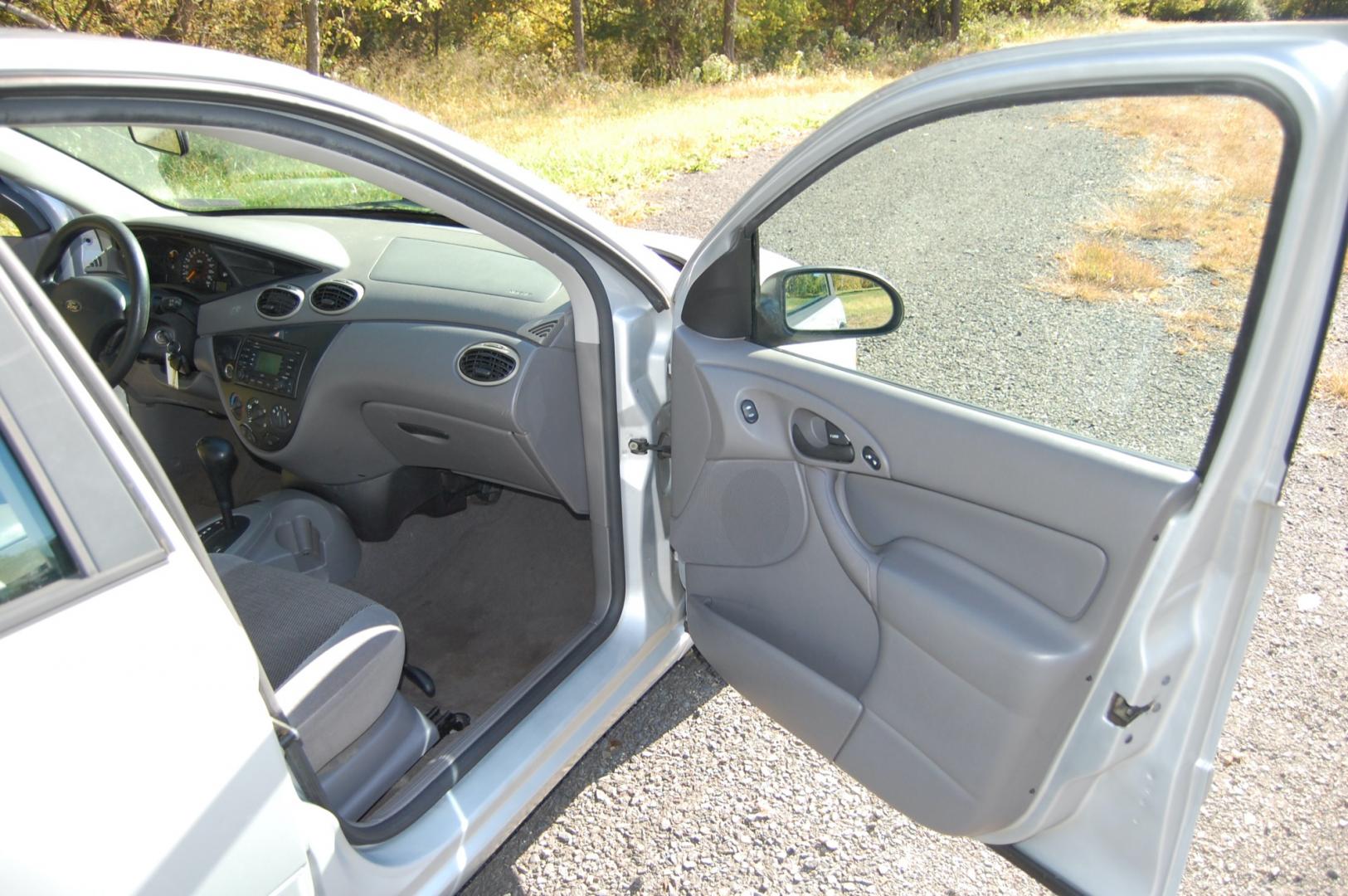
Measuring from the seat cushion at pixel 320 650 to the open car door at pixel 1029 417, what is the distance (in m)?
0.76

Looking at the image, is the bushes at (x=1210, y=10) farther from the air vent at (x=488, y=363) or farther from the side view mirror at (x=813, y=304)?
the air vent at (x=488, y=363)

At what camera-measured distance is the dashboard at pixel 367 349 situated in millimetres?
2510

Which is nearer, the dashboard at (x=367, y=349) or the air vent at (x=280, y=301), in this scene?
the dashboard at (x=367, y=349)

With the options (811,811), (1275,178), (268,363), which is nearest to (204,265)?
(268,363)

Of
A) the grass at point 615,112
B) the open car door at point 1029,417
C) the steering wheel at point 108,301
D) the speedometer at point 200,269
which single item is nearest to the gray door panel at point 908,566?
the open car door at point 1029,417

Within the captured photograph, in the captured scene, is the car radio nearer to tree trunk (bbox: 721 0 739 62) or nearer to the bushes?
the bushes

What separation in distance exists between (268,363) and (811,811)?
82.6 inches

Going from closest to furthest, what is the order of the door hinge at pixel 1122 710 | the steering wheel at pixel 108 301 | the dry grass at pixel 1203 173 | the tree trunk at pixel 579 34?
1. the dry grass at pixel 1203 173
2. the door hinge at pixel 1122 710
3. the steering wheel at pixel 108 301
4. the tree trunk at pixel 579 34

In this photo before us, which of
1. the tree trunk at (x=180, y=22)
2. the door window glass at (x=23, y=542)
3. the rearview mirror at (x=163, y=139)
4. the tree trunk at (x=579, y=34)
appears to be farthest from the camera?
the tree trunk at (x=579, y=34)

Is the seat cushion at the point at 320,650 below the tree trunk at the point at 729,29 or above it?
below

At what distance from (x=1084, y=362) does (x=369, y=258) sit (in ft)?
7.05

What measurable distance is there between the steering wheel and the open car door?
4.56 ft

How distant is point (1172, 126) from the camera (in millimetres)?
1361

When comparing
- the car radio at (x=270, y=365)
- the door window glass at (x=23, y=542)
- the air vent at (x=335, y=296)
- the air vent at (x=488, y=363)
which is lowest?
the car radio at (x=270, y=365)
